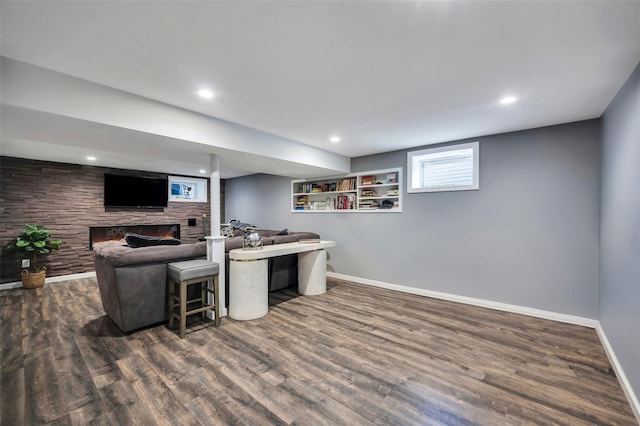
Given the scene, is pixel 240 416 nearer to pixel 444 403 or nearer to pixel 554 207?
pixel 444 403

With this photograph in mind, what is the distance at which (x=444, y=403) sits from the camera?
1846 millimetres

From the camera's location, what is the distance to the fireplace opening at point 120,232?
5.53m

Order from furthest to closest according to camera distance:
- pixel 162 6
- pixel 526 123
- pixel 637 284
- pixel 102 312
Result: pixel 102 312 → pixel 526 123 → pixel 637 284 → pixel 162 6

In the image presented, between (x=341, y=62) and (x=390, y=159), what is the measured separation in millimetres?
2926

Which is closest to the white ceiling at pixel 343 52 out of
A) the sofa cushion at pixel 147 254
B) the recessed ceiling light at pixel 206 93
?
the recessed ceiling light at pixel 206 93

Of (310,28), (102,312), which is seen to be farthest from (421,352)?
(102,312)

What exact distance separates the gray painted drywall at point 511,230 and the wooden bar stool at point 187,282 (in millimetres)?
2743

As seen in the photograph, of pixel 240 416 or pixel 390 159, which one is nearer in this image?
pixel 240 416

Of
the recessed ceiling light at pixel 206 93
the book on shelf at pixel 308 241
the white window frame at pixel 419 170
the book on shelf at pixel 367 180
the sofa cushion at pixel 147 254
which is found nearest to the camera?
the recessed ceiling light at pixel 206 93

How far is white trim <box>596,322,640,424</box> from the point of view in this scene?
5.73 feet

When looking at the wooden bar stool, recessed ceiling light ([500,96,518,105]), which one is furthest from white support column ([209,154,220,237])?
recessed ceiling light ([500,96,518,105])

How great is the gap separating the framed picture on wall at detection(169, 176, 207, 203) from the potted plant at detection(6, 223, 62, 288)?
A: 249 cm

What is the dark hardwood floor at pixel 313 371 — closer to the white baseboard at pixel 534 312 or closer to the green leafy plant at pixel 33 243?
the white baseboard at pixel 534 312

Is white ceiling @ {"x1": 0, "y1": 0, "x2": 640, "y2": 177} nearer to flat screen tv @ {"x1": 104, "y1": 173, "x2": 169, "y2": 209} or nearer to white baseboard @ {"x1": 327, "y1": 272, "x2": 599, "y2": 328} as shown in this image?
white baseboard @ {"x1": 327, "y1": 272, "x2": 599, "y2": 328}
